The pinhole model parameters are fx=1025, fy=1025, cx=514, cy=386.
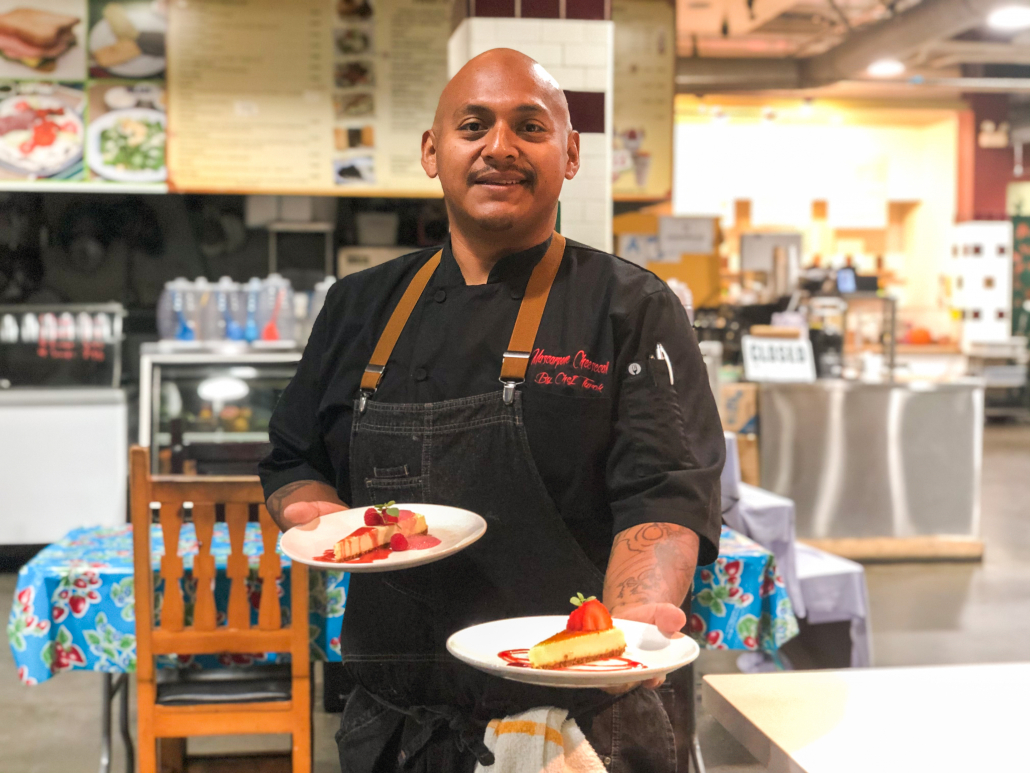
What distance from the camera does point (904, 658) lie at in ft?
13.4

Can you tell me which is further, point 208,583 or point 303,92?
point 303,92

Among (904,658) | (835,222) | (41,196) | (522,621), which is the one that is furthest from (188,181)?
(835,222)

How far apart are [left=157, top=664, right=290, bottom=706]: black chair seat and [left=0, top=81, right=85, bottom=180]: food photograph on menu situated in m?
3.40

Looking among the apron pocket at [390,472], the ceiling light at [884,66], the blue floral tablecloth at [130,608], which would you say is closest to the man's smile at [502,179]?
the apron pocket at [390,472]

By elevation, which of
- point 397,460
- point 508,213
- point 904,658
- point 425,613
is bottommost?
point 904,658

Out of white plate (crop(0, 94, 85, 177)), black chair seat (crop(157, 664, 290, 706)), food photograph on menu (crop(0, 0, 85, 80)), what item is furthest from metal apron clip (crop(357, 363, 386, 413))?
food photograph on menu (crop(0, 0, 85, 80))

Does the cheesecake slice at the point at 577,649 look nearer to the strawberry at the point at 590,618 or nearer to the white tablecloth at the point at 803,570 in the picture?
the strawberry at the point at 590,618

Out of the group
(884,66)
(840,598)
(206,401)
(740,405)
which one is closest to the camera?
(840,598)

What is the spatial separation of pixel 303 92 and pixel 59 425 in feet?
6.72

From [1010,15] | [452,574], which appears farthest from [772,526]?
[1010,15]

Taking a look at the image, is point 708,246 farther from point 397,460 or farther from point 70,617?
point 397,460

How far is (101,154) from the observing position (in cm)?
502

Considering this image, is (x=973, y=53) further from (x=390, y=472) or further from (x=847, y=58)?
(x=390, y=472)

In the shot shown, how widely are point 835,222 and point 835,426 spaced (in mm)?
6219
